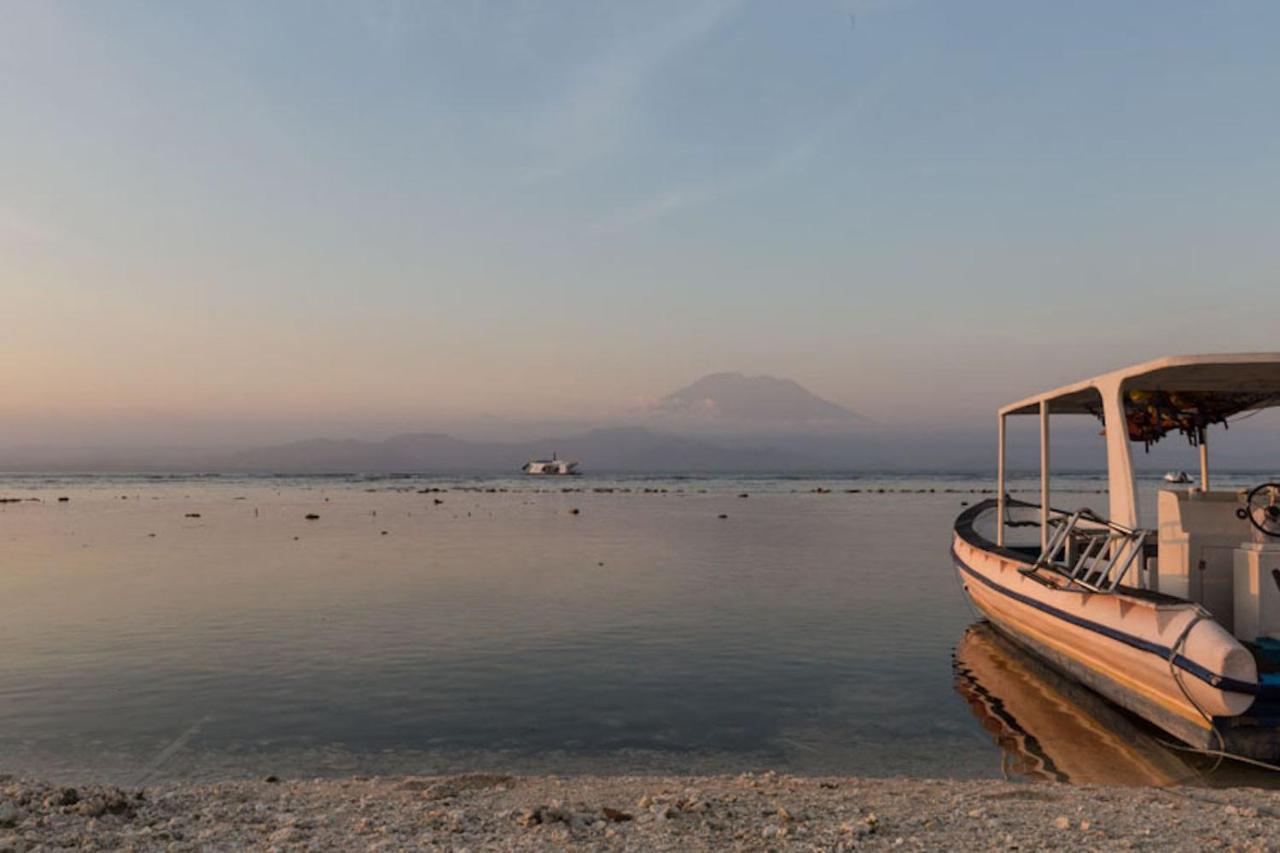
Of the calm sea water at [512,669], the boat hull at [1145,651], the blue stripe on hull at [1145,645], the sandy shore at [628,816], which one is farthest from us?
the calm sea water at [512,669]

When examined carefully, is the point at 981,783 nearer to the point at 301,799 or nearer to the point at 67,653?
the point at 301,799

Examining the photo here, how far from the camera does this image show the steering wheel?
12398mm

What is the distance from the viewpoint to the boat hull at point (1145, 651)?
10.1m

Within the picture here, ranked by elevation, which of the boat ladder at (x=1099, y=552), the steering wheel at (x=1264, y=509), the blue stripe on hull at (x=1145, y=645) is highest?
the steering wheel at (x=1264, y=509)

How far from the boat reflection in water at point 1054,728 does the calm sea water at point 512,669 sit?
0.18ft

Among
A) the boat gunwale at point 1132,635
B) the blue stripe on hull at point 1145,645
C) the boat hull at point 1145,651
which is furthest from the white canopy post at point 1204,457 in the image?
the blue stripe on hull at point 1145,645

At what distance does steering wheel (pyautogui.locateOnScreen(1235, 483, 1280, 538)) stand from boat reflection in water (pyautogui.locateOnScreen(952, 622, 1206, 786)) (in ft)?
10.2

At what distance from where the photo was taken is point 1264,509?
12.4m

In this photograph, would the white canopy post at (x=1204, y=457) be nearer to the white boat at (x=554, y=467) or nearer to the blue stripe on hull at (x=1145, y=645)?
the blue stripe on hull at (x=1145, y=645)

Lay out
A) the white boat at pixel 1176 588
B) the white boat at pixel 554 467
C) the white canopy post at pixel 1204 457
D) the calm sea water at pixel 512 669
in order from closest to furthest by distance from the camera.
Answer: the white boat at pixel 1176 588 → the calm sea water at pixel 512 669 → the white canopy post at pixel 1204 457 → the white boat at pixel 554 467

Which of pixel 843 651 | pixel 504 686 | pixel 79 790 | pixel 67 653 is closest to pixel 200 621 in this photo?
pixel 67 653

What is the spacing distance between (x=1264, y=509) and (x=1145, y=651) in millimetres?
2921

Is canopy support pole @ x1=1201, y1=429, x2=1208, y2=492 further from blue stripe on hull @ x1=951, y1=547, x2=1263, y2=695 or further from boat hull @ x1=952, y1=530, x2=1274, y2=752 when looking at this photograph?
blue stripe on hull @ x1=951, y1=547, x2=1263, y2=695

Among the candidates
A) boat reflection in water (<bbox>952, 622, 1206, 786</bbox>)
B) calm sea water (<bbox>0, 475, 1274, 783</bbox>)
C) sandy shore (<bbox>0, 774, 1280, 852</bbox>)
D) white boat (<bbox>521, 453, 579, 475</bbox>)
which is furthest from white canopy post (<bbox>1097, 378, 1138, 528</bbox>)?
white boat (<bbox>521, 453, 579, 475</bbox>)
